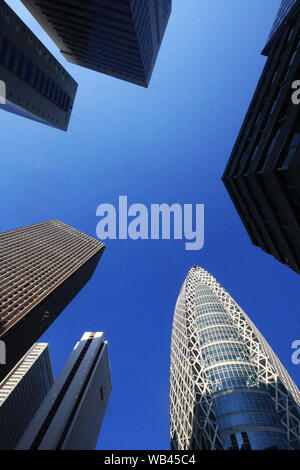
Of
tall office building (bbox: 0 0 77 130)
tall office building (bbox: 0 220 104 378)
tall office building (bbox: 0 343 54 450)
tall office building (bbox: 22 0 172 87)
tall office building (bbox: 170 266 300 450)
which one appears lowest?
tall office building (bbox: 0 343 54 450)

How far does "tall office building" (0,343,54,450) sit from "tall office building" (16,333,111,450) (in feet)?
67.1

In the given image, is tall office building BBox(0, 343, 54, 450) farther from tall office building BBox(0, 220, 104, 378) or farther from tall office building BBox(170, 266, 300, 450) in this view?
tall office building BBox(170, 266, 300, 450)

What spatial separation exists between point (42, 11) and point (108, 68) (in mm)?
25815

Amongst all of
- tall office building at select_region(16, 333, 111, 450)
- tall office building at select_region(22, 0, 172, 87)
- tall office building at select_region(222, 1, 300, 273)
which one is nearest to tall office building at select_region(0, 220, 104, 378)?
tall office building at select_region(16, 333, 111, 450)

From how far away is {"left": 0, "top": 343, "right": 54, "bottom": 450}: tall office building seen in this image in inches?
4980

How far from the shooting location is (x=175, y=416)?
6938 centimetres

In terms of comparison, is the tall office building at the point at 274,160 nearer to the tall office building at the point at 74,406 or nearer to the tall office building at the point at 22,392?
the tall office building at the point at 74,406

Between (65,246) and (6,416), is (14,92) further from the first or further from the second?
(6,416)

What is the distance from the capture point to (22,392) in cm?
14425

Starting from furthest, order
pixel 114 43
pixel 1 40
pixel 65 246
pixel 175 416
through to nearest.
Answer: pixel 65 246 → pixel 175 416 → pixel 114 43 → pixel 1 40

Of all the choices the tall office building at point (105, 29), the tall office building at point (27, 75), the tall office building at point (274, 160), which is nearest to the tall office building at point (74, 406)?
the tall office building at point (274, 160)

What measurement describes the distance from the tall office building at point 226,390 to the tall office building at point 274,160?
3477cm

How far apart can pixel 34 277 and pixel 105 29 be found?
87.1 meters
